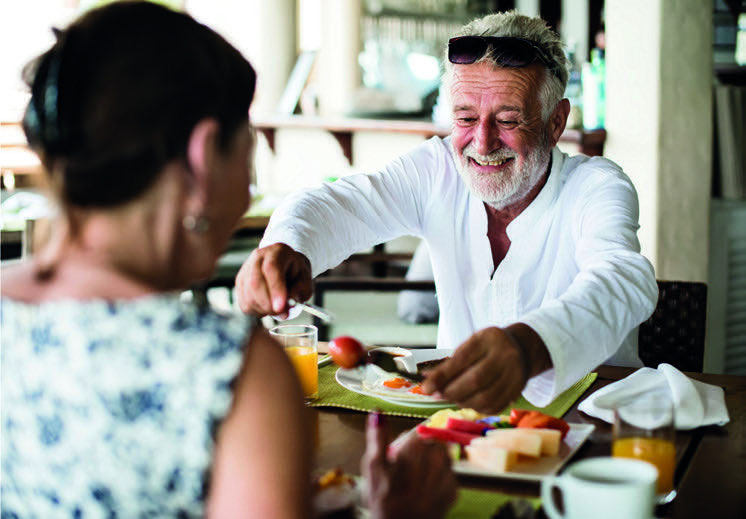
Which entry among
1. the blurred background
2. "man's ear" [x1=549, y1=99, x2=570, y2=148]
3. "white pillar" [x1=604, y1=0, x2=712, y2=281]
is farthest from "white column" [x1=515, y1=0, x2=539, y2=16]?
"man's ear" [x1=549, y1=99, x2=570, y2=148]

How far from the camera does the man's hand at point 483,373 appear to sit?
1229 mm

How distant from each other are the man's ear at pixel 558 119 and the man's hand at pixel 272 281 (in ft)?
2.73

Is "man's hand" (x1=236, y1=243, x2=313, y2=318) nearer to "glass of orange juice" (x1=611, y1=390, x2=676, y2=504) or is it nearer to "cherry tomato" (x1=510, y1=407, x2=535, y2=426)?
"cherry tomato" (x1=510, y1=407, x2=535, y2=426)

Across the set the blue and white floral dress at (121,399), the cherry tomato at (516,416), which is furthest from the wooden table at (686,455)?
the blue and white floral dress at (121,399)

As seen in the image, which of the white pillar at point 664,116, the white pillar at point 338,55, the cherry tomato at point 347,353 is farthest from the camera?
the white pillar at point 338,55

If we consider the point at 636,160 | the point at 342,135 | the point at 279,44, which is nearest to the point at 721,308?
the point at 636,160

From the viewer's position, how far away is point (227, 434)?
0.80 m

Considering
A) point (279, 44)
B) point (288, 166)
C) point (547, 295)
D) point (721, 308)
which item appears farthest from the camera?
point (279, 44)

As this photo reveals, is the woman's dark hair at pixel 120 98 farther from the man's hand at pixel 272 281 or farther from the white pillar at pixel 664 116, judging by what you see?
the white pillar at pixel 664 116

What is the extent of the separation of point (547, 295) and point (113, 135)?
1.57 metres

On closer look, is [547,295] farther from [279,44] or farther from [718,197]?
[279,44]

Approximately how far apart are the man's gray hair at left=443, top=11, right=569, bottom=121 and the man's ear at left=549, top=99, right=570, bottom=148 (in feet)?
0.10

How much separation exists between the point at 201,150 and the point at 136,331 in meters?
0.19

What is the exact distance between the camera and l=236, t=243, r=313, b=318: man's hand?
1.75m
